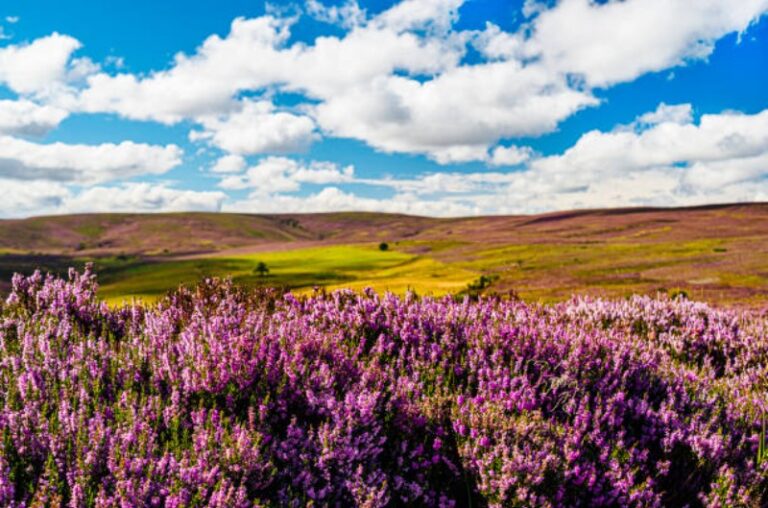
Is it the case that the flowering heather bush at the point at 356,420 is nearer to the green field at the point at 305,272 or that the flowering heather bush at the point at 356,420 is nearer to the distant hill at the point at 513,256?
the distant hill at the point at 513,256

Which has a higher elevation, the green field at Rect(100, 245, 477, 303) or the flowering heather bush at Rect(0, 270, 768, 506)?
the flowering heather bush at Rect(0, 270, 768, 506)

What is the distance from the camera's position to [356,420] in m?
2.87

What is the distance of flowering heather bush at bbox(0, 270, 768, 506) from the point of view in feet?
8.07

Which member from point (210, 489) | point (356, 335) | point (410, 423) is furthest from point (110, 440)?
point (356, 335)

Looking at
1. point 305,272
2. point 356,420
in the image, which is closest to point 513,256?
point 305,272

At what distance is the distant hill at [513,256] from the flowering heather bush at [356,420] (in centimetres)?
319

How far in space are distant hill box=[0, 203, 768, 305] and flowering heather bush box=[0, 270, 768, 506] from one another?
3.19 metres

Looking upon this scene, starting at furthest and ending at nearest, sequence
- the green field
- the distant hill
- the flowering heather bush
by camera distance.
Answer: the green field → the distant hill → the flowering heather bush

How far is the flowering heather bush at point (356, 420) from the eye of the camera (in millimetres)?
2459

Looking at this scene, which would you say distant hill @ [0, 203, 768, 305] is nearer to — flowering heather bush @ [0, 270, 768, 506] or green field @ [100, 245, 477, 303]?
green field @ [100, 245, 477, 303]

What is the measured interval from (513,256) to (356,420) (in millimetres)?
50212

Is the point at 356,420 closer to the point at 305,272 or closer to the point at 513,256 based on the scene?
the point at 513,256

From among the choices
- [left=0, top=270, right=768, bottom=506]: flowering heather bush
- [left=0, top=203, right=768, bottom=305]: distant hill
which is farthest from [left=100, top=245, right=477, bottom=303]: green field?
[left=0, top=270, right=768, bottom=506]: flowering heather bush

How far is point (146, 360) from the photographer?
3479mm
